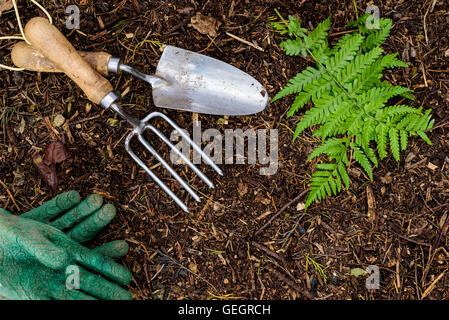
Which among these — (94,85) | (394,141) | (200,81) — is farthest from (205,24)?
(394,141)

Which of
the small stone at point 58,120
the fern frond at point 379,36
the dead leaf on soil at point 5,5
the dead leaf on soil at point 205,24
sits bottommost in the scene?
the small stone at point 58,120

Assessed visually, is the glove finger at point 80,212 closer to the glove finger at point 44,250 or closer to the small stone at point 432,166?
the glove finger at point 44,250

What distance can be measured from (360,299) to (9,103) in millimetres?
2709

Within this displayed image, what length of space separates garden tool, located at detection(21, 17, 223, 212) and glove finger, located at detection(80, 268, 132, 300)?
24.7 inches

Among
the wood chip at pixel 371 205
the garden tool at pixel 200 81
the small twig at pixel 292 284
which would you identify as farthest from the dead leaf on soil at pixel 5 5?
the wood chip at pixel 371 205

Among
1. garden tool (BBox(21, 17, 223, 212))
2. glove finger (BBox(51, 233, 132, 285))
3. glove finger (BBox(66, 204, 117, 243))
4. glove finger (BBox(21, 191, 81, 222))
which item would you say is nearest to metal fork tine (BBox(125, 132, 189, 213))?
garden tool (BBox(21, 17, 223, 212))

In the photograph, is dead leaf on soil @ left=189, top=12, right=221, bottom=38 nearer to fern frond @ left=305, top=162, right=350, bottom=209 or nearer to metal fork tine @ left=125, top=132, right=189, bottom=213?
metal fork tine @ left=125, top=132, right=189, bottom=213

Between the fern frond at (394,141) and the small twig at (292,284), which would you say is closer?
the fern frond at (394,141)

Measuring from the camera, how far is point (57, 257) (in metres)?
1.94

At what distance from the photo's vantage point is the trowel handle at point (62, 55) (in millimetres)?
2225

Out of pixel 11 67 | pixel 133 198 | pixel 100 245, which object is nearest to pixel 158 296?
pixel 100 245

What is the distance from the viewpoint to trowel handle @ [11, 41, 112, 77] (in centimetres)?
238

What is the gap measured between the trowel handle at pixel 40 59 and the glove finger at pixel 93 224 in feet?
2.81

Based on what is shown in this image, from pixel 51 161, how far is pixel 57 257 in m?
0.86
